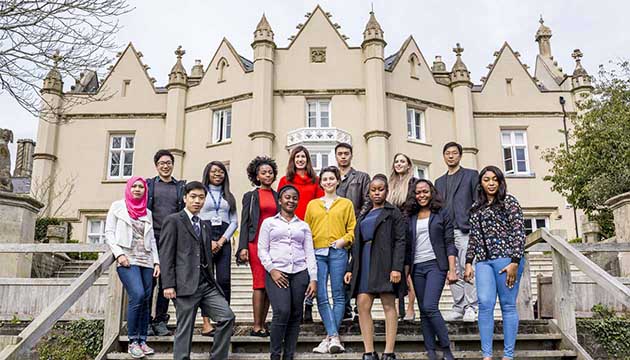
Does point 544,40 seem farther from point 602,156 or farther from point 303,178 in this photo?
point 303,178

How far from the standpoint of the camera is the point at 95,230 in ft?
83.3

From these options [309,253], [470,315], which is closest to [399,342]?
[470,315]

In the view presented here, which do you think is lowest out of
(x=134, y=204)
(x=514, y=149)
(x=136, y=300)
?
(x=136, y=300)

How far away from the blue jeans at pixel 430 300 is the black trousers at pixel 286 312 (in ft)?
3.75

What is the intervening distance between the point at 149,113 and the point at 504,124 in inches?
631

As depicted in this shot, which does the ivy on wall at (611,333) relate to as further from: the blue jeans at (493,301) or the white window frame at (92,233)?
the white window frame at (92,233)

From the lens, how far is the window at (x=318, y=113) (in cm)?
2455

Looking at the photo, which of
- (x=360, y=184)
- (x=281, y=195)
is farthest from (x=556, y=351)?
(x=281, y=195)

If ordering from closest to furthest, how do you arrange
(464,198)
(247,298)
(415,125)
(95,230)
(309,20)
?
1. (464,198)
2. (247,298)
3. (415,125)
4. (95,230)
5. (309,20)

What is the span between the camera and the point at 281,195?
6.03 meters

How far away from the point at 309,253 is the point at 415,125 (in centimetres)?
2010

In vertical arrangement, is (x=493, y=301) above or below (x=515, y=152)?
below

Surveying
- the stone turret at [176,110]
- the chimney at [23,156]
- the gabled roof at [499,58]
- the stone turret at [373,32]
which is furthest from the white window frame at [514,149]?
the chimney at [23,156]

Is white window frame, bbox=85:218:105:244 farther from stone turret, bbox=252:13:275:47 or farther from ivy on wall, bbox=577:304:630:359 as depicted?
ivy on wall, bbox=577:304:630:359
